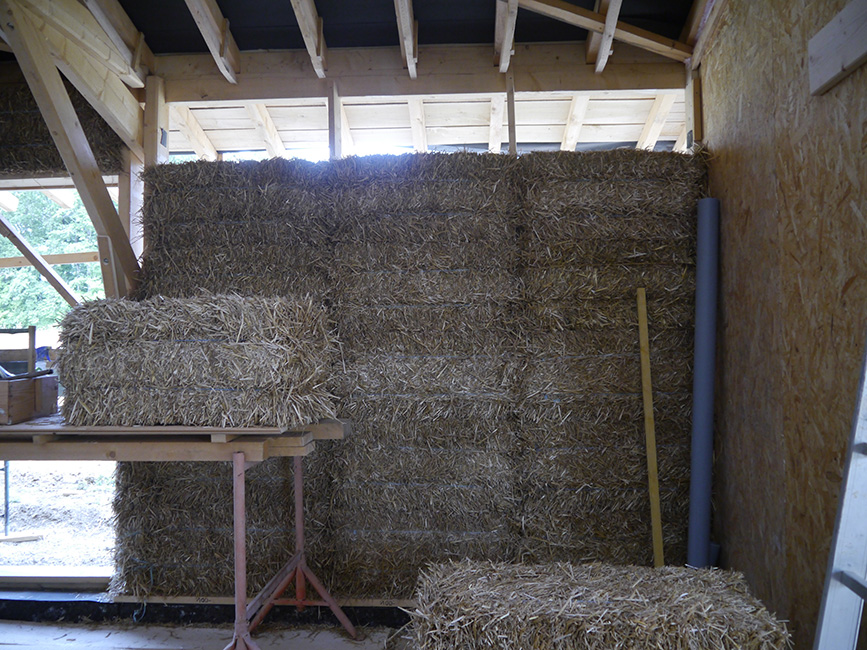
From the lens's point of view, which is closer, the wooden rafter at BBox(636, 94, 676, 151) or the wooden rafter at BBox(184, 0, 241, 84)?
the wooden rafter at BBox(184, 0, 241, 84)

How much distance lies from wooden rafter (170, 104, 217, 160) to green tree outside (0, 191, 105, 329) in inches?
309

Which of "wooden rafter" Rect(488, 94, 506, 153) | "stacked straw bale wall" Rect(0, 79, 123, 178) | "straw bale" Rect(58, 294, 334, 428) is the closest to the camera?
"straw bale" Rect(58, 294, 334, 428)

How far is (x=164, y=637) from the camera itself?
3570 mm

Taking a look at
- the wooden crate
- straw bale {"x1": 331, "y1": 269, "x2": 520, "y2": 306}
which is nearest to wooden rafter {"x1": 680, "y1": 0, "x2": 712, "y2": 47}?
straw bale {"x1": 331, "y1": 269, "x2": 520, "y2": 306}

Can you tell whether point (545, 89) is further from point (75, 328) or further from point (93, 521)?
point (93, 521)

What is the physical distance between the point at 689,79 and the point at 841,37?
1.83m

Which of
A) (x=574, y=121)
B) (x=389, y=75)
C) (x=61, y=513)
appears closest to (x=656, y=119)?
(x=574, y=121)

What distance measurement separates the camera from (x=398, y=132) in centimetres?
492

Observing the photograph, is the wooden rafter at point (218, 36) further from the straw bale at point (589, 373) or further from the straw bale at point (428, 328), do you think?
the straw bale at point (589, 373)

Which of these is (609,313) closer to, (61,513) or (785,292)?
(785,292)

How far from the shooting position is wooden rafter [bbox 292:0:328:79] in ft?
11.7

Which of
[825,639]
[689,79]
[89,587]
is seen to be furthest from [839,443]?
[89,587]

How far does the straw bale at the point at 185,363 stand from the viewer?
2.92m

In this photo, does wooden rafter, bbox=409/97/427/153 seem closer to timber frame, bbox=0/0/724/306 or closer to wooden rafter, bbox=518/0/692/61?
timber frame, bbox=0/0/724/306
